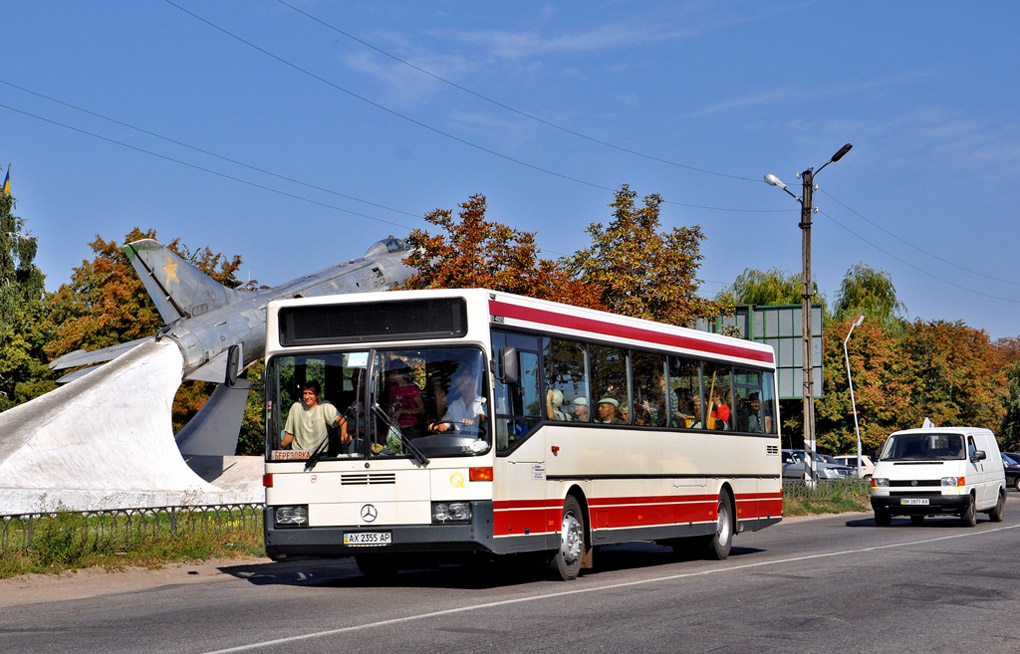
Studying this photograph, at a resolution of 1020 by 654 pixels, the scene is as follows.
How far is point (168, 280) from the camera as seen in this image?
41.1m

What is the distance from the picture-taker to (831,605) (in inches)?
444

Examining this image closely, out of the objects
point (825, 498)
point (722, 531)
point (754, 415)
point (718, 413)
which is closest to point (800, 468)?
point (825, 498)

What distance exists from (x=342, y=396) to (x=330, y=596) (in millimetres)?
2043

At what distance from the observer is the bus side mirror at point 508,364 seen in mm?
12609

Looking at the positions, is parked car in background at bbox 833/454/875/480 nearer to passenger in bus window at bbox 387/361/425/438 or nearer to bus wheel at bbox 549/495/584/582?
bus wheel at bbox 549/495/584/582

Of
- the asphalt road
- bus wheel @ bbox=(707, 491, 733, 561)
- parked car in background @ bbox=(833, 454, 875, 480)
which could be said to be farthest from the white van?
parked car in background @ bbox=(833, 454, 875, 480)

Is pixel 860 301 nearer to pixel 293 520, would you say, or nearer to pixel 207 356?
pixel 207 356

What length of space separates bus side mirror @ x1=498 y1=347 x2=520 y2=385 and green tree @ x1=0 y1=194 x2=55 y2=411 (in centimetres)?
5010

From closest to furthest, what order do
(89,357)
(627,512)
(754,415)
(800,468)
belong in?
(627,512), (754,415), (89,357), (800,468)

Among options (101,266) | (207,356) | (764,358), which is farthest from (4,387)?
(764,358)

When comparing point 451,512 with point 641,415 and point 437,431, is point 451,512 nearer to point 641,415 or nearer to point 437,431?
point 437,431

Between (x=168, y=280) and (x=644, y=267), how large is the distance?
15.9m

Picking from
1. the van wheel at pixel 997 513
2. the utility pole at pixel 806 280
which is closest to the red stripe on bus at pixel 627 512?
the van wheel at pixel 997 513

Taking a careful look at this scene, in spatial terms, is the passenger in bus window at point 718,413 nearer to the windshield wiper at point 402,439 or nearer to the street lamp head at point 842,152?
the windshield wiper at point 402,439
